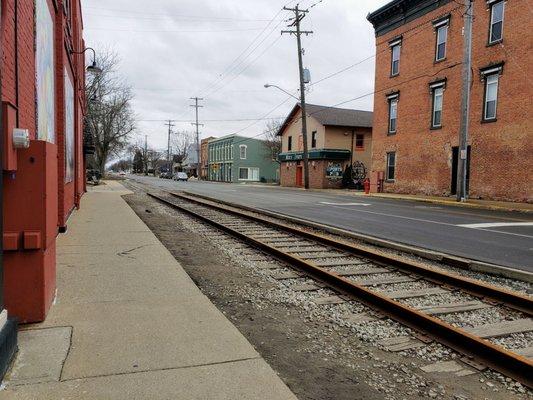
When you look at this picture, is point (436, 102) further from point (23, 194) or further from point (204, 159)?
point (204, 159)

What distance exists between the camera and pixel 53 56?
9.45 m

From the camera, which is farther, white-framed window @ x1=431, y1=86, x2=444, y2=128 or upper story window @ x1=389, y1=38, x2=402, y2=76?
upper story window @ x1=389, y1=38, x2=402, y2=76

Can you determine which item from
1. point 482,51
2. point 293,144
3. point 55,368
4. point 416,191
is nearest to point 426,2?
point 482,51

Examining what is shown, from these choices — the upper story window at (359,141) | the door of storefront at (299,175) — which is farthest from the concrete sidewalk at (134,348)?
the door of storefront at (299,175)

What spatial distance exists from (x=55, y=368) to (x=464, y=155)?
70.1ft

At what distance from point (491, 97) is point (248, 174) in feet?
181

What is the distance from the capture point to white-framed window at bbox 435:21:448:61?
89.0ft

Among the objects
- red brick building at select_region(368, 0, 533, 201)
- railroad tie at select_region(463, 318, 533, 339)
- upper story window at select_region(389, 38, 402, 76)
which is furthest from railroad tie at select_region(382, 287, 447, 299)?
upper story window at select_region(389, 38, 402, 76)

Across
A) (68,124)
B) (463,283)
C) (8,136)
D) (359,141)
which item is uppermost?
(359,141)

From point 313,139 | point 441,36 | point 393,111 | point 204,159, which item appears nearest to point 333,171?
point 313,139

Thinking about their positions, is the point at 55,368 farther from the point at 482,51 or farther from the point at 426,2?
the point at 426,2

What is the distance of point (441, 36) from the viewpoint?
90.3ft

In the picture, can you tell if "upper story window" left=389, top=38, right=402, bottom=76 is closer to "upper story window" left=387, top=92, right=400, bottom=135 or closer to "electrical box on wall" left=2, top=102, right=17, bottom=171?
"upper story window" left=387, top=92, right=400, bottom=135

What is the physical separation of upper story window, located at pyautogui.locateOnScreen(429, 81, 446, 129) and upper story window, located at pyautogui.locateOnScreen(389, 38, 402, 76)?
4122 millimetres
